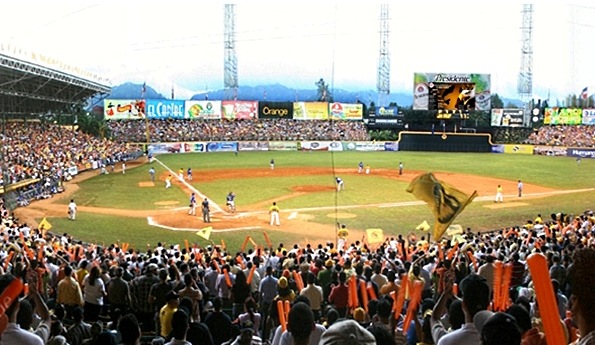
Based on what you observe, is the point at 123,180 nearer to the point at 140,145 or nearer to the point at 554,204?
the point at 140,145

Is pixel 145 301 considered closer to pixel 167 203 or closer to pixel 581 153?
pixel 167 203

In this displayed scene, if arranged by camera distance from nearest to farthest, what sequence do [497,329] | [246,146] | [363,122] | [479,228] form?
A: [497,329], [479,228], [246,146], [363,122]

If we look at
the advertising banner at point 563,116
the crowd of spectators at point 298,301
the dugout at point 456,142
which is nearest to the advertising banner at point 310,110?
the dugout at point 456,142

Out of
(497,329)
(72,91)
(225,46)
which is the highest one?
(225,46)

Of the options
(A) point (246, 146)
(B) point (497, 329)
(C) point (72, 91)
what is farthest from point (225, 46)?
(B) point (497, 329)

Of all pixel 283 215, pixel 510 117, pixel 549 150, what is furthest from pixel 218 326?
pixel 510 117

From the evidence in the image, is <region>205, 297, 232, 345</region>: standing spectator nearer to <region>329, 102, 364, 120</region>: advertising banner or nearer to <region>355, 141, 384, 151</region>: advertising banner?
<region>355, 141, 384, 151</region>: advertising banner

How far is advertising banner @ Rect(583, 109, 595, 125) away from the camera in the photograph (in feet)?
261

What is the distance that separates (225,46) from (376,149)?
29.1 meters

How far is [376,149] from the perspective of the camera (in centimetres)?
7469

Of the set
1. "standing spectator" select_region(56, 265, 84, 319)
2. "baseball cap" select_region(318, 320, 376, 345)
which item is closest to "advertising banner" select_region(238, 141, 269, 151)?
"standing spectator" select_region(56, 265, 84, 319)

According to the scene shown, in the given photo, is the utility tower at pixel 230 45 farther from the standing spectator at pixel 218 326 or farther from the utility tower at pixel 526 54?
the standing spectator at pixel 218 326

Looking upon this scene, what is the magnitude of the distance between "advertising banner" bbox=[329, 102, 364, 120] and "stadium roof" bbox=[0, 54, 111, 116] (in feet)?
112

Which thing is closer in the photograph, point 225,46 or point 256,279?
point 256,279
